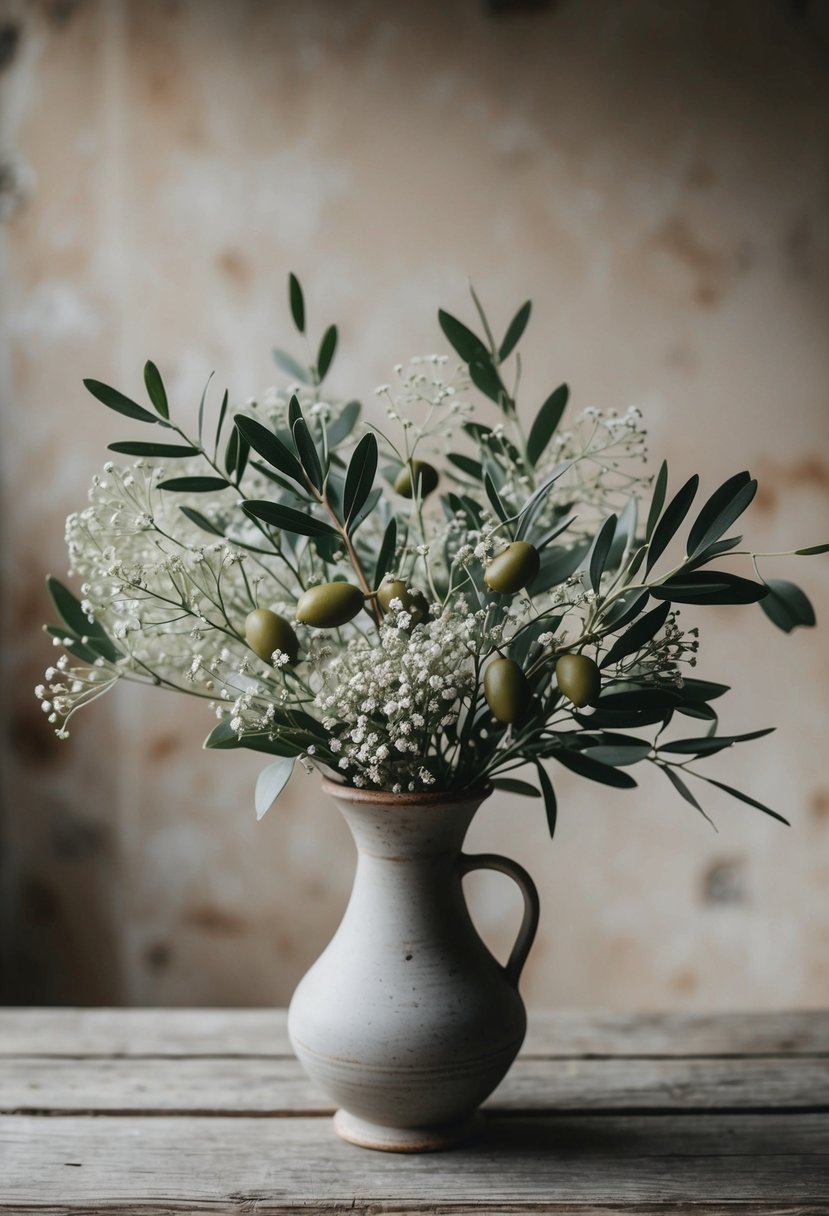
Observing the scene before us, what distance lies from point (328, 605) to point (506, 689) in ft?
0.45

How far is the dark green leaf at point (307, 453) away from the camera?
2.59 ft

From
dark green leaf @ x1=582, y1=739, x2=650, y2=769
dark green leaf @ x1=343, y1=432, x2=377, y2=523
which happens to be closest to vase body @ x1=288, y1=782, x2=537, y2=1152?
dark green leaf @ x1=582, y1=739, x2=650, y2=769

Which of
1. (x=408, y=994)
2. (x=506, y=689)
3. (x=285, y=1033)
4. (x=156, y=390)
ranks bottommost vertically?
(x=285, y=1033)

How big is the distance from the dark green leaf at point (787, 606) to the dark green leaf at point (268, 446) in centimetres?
37

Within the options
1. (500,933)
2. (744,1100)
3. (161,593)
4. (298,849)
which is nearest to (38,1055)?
(161,593)

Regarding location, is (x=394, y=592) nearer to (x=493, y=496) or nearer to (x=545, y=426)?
(x=493, y=496)

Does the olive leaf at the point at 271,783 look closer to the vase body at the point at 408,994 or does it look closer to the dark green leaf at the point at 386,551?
the vase body at the point at 408,994

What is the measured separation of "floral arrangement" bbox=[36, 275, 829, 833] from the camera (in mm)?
777

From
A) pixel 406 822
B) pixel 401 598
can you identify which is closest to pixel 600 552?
pixel 401 598

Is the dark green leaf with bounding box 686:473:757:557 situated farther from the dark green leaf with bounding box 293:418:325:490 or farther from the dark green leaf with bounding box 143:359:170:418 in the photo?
the dark green leaf with bounding box 143:359:170:418

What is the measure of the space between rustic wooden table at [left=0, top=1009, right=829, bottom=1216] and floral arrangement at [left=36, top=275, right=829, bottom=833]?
286 mm

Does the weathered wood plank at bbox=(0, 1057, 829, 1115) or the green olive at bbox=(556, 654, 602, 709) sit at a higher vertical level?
the green olive at bbox=(556, 654, 602, 709)

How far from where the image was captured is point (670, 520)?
78 centimetres

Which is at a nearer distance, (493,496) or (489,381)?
(493,496)
